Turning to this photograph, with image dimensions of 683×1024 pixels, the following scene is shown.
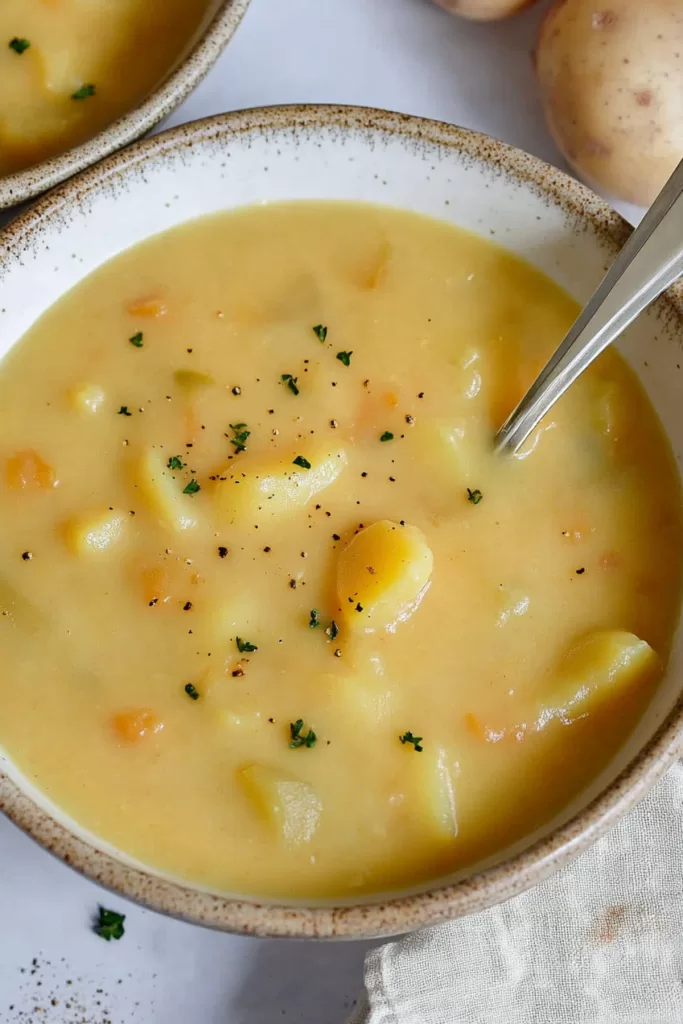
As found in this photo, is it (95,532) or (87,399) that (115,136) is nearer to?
(87,399)

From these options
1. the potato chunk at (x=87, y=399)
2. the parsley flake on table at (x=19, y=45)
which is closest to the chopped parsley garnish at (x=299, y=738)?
the potato chunk at (x=87, y=399)

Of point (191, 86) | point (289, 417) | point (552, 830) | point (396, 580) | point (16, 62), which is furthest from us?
point (16, 62)

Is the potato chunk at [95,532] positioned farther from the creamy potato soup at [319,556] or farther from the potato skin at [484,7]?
the potato skin at [484,7]

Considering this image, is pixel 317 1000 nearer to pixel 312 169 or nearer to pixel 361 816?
pixel 361 816

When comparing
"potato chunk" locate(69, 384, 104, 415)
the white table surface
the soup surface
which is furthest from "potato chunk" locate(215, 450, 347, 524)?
the soup surface

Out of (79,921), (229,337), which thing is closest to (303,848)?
(79,921)

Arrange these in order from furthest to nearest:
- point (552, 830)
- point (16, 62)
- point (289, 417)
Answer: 1. point (16, 62)
2. point (289, 417)
3. point (552, 830)

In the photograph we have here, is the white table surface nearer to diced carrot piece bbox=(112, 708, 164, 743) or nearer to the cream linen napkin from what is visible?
the cream linen napkin
